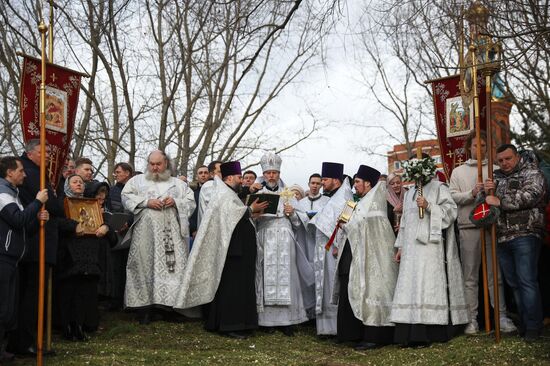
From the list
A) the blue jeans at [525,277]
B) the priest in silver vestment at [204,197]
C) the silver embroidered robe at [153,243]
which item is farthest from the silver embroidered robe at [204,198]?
the blue jeans at [525,277]

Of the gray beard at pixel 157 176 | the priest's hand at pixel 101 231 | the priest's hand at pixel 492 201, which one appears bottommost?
the priest's hand at pixel 101 231

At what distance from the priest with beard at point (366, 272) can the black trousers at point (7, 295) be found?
441cm

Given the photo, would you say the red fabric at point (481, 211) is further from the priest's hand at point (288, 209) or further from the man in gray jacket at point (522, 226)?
the priest's hand at point (288, 209)

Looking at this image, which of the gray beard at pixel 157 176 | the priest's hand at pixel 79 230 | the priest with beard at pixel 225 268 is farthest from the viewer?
the gray beard at pixel 157 176

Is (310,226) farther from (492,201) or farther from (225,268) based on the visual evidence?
(492,201)

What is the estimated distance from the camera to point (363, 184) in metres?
11.4

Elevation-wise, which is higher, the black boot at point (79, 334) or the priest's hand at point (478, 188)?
the priest's hand at point (478, 188)

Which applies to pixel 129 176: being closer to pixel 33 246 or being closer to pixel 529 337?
pixel 33 246

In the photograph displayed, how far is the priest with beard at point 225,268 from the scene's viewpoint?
37.3 feet

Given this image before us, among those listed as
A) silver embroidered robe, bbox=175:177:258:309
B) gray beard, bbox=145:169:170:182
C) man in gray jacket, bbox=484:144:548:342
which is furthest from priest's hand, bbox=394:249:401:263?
gray beard, bbox=145:169:170:182

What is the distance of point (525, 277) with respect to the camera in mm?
9375

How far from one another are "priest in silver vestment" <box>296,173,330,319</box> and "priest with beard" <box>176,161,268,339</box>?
1030mm

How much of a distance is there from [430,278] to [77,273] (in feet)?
14.1

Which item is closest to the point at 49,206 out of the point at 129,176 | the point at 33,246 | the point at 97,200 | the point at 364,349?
the point at 33,246
